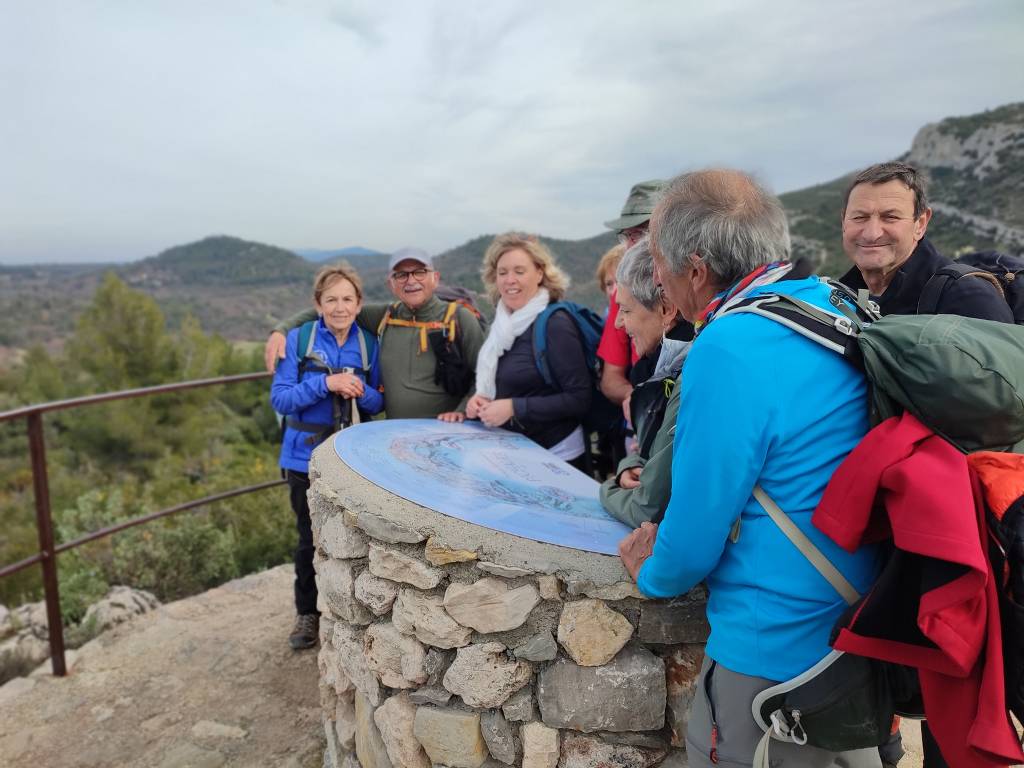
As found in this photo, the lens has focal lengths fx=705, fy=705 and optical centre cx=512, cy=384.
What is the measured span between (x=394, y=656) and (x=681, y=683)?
91cm

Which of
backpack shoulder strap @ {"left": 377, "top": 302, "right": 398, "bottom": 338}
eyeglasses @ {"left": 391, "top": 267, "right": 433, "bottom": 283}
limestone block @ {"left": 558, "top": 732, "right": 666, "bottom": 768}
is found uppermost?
eyeglasses @ {"left": 391, "top": 267, "right": 433, "bottom": 283}

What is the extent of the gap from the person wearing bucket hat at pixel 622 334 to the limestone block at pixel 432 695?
1.41 metres

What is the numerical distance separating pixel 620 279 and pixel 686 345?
38 cm

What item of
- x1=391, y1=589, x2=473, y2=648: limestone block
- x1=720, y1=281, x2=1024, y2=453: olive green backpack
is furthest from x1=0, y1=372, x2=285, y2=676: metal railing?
x1=720, y1=281, x2=1024, y2=453: olive green backpack

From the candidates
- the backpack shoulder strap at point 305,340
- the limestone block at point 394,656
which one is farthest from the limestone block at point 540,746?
the backpack shoulder strap at point 305,340

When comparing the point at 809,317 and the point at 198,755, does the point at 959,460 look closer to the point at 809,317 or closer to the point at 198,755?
the point at 809,317

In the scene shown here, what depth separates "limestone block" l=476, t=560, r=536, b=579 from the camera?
2014mm

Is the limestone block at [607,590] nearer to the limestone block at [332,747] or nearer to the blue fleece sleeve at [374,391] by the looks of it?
the limestone block at [332,747]

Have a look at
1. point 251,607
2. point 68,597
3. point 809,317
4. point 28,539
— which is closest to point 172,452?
point 28,539

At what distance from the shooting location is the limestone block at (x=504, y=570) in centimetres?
201

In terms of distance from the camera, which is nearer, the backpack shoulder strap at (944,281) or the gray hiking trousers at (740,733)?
the gray hiking trousers at (740,733)

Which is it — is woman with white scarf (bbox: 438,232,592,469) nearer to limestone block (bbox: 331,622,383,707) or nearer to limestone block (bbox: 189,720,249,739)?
limestone block (bbox: 331,622,383,707)

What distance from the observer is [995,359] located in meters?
1.23

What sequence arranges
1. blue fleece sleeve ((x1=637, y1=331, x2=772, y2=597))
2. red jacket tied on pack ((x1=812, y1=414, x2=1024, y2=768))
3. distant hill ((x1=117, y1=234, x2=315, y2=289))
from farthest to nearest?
distant hill ((x1=117, y1=234, x2=315, y2=289)), blue fleece sleeve ((x1=637, y1=331, x2=772, y2=597)), red jacket tied on pack ((x1=812, y1=414, x2=1024, y2=768))
